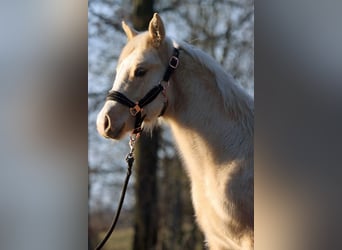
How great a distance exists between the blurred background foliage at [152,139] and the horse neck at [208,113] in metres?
0.07

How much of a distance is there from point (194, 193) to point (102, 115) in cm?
55

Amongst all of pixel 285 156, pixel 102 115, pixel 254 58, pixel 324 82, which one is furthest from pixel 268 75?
pixel 102 115

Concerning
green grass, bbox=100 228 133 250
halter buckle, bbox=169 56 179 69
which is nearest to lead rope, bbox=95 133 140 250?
green grass, bbox=100 228 133 250

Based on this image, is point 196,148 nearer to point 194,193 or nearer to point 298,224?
point 194,193

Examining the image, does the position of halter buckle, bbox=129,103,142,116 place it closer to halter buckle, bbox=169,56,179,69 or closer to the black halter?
the black halter

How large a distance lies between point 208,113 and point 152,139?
28 cm

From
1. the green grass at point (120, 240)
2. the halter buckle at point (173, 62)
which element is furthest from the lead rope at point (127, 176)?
the halter buckle at point (173, 62)

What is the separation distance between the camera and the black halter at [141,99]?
6.15 ft

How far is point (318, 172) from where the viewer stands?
1.99 metres

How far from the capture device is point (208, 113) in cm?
194

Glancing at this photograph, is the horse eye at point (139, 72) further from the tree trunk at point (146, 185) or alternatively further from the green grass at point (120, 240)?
the green grass at point (120, 240)

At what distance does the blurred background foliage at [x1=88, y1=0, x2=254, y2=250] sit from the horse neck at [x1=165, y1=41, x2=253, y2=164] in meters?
0.07

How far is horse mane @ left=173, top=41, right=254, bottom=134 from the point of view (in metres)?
1.90

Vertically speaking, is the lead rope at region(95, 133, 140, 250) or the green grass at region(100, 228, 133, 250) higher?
the lead rope at region(95, 133, 140, 250)
